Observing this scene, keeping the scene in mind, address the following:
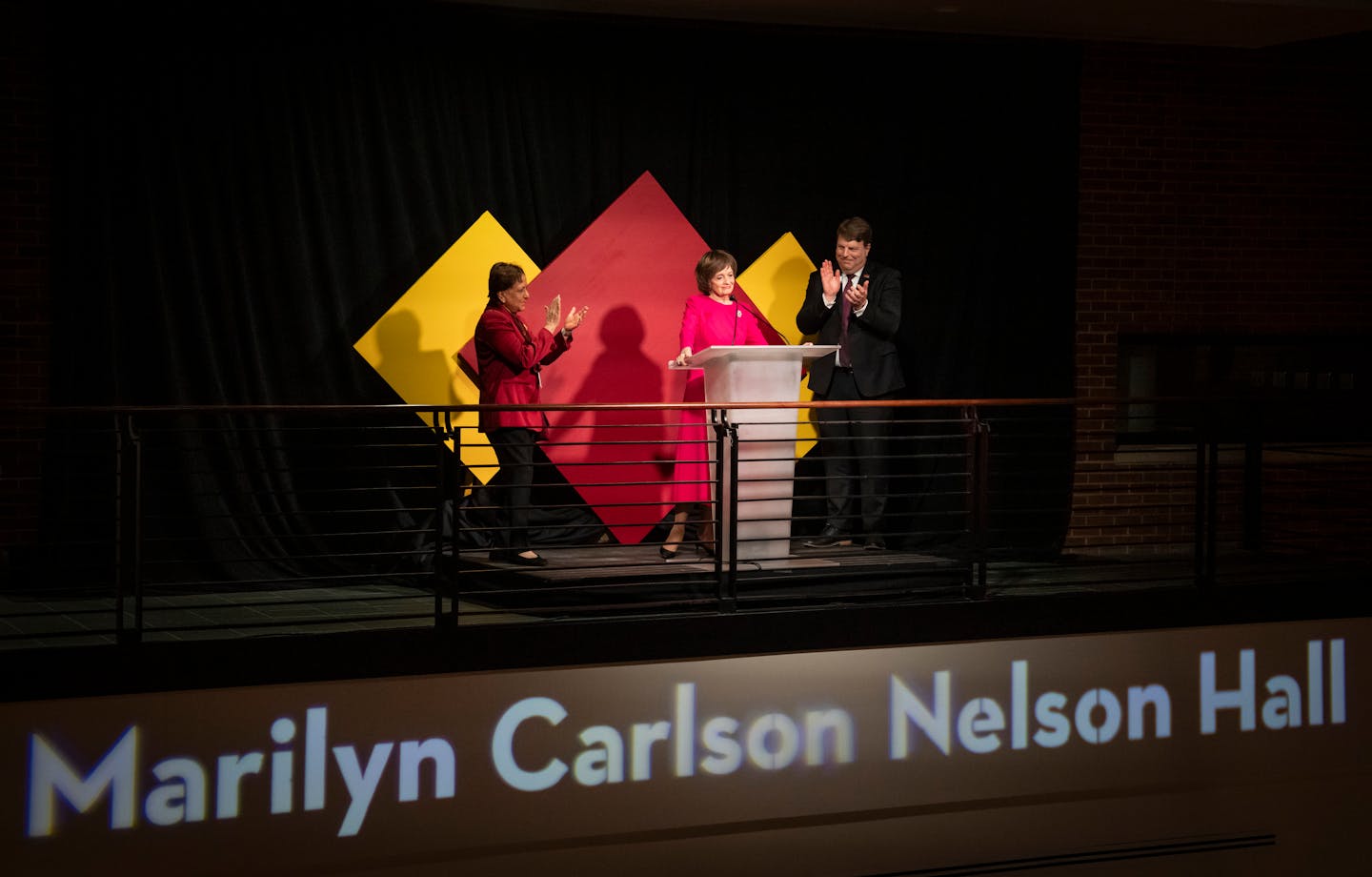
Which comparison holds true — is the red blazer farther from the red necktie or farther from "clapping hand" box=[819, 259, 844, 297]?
the red necktie

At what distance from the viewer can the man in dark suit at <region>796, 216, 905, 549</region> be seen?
246 inches

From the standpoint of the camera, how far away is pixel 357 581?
6.28 m

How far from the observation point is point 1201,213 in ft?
24.7

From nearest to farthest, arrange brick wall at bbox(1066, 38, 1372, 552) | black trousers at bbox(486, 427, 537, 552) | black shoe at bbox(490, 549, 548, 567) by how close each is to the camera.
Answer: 1. black shoe at bbox(490, 549, 548, 567)
2. black trousers at bbox(486, 427, 537, 552)
3. brick wall at bbox(1066, 38, 1372, 552)

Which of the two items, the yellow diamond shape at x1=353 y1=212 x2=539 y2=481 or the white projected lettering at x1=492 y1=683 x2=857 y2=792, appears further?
the yellow diamond shape at x1=353 y1=212 x2=539 y2=481

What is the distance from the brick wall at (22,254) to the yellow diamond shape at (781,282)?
3.20 meters

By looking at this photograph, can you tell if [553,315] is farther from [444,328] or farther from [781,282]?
[781,282]

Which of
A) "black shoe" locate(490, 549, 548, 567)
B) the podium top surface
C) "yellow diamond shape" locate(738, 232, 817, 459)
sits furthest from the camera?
"yellow diamond shape" locate(738, 232, 817, 459)

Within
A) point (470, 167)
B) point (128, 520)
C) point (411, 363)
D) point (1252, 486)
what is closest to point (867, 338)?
point (470, 167)

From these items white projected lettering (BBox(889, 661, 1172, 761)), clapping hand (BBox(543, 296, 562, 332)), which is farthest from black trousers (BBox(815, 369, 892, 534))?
clapping hand (BBox(543, 296, 562, 332))

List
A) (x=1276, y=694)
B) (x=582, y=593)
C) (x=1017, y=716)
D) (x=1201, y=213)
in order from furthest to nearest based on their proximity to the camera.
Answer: (x=1201, y=213) < (x=1276, y=694) < (x=1017, y=716) < (x=582, y=593)

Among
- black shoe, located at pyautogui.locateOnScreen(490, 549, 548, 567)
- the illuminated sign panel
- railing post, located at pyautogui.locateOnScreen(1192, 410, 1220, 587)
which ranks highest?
railing post, located at pyautogui.locateOnScreen(1192, 410, 1220, 587)

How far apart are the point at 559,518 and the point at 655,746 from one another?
1.89m

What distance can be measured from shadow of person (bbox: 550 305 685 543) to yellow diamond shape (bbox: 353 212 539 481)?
435 millimetres
